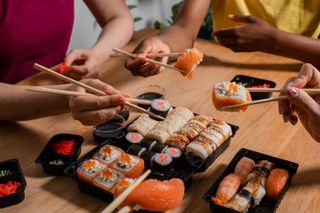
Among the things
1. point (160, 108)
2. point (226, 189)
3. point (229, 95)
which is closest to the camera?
point (226, 189)

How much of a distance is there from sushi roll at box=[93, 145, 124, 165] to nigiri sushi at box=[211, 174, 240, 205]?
36 centimetres

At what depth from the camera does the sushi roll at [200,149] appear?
128cm

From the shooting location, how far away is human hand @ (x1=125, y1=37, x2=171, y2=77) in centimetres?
180

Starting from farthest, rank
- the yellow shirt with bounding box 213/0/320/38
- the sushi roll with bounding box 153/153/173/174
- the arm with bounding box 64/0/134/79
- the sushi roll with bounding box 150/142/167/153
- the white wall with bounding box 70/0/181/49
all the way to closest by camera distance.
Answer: the white wall with bounding box 70/0/181/49 < the yellow shirt with bounding box 213/0/320/38 < the arm with bounding box 64/0/134/79 < the sushi roll with bounding box 150/142/167/153 < the sushi roll with bounding box 153/153/173/174

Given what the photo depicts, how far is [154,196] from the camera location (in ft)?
3.34

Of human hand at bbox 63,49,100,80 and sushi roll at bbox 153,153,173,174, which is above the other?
human hand at bbox 63,49,100,80

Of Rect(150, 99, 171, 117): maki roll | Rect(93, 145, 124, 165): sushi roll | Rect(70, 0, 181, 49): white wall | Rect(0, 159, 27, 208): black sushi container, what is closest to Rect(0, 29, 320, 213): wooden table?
Rect(0, 159, 27, 208): black sushi container

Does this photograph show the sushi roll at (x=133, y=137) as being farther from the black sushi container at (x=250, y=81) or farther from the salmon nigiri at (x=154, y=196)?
the black sushi container at (x=250, y=81)

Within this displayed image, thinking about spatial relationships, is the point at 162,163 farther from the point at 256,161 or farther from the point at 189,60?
the point at 189,60

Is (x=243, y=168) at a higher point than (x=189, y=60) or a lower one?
lower

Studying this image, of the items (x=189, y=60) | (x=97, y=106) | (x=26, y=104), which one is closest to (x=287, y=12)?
(x=189, y=60)

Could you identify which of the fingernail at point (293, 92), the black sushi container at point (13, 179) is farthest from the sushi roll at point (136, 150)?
the fingernail at point (293, 92)

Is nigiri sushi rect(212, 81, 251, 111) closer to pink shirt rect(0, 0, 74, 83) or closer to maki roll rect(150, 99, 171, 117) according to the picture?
maki roll rect(150, 99, 171, 117)

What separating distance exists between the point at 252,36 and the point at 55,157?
1.18 metres
